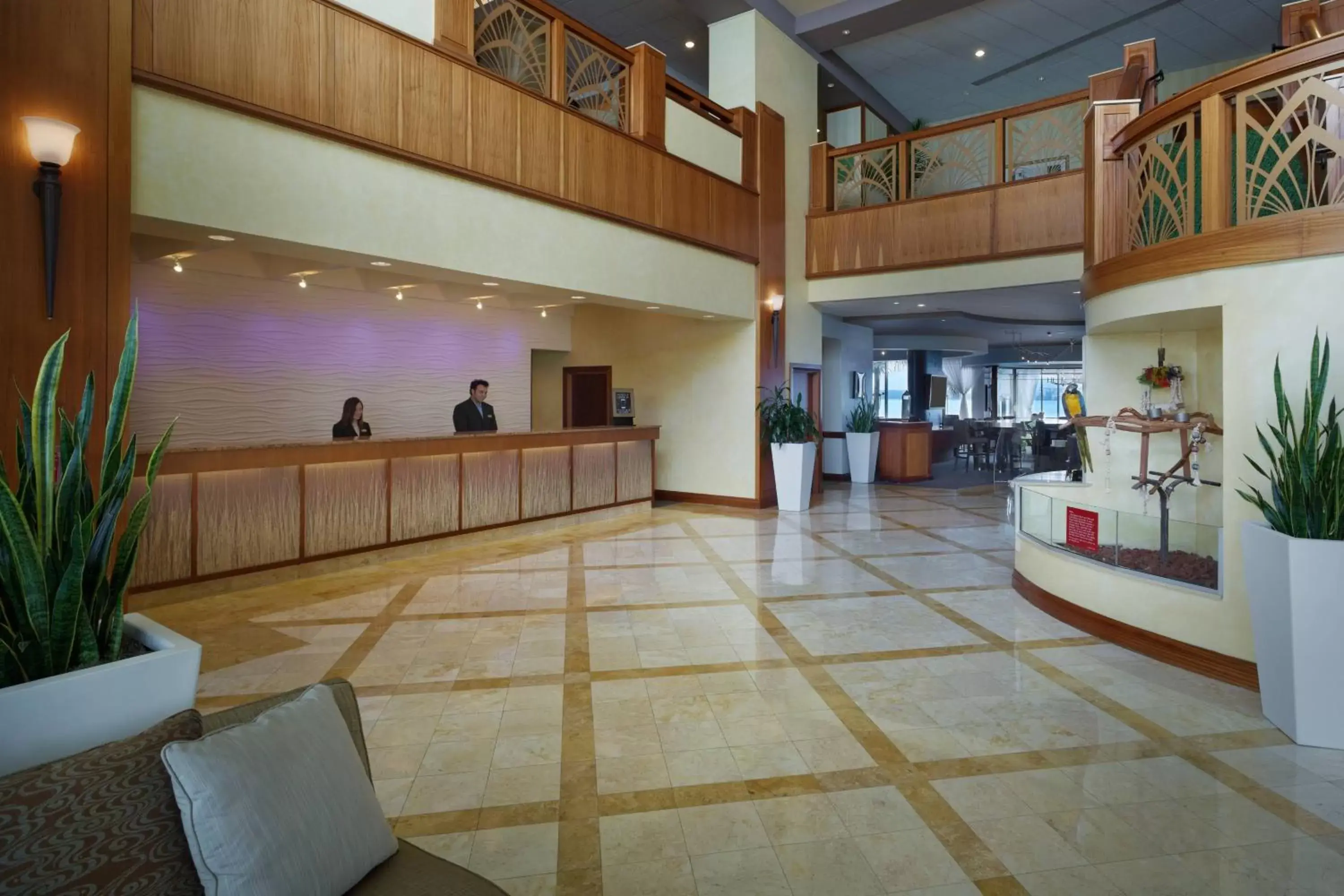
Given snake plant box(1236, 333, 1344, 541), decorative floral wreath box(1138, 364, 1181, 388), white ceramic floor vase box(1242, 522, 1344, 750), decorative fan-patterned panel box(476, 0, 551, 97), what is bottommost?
white ceramic floor vase box(1242, 522, 1344, 750)

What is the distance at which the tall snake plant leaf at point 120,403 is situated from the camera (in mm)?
1989

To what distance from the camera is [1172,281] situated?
13.6 ft

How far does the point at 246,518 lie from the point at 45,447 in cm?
405

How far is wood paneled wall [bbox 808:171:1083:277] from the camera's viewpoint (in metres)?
8.80

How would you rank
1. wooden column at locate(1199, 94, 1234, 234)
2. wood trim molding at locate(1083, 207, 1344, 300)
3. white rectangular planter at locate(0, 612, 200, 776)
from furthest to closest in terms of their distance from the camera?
1. wooden column at locate(1199, 94, 1234, 234)
2. wood trim molding at locate(1083, 207, 1344, 300)
3. white rectangular planter at locate(0, 612, 200, 776)

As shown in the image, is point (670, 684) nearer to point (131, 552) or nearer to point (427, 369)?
point (131, 552)

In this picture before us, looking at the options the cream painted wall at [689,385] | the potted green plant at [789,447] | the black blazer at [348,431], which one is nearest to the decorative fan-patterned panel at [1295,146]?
the potted green plant at [789,447]

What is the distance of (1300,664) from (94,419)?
19.9 ft

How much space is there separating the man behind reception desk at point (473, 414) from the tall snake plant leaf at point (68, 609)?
251 inches

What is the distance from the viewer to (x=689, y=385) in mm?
10320

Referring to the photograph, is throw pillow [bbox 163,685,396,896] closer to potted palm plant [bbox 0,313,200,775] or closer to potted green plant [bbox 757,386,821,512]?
potted palm plant [bbox 0,313,200,775]

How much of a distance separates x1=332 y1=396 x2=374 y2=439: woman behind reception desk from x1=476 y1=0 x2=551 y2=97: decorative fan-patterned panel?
3.38 meters

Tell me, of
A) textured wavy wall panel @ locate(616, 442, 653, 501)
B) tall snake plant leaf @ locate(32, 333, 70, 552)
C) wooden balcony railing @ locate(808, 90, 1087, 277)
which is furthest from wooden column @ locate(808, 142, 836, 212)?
tall snake plant leaf @ locate(32, 333, 70, 552)

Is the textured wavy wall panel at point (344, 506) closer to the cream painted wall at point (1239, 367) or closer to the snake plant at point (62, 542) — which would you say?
the snake plant at point (62, 542)
